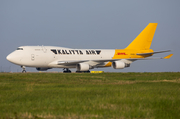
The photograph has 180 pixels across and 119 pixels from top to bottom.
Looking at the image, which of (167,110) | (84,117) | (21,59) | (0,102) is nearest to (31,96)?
(0,102)

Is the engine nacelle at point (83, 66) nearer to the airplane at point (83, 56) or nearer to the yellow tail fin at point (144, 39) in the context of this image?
the airplane at point (83, 56)

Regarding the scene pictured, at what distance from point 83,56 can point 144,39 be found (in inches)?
476

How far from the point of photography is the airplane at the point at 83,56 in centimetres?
3944

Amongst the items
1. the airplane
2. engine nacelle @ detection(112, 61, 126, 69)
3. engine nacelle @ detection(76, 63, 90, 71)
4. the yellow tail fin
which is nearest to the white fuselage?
the airplane

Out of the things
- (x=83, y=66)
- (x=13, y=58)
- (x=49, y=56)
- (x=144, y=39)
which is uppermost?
(x=144, y=39)

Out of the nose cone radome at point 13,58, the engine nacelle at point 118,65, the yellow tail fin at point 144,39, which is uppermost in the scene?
the yellow tail fin at point 144,39

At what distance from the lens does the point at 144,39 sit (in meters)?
48.6

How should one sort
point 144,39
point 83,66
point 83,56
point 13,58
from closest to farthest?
1. point 13,58
2. point 83,66
3. point 83,56
4. point 144,39

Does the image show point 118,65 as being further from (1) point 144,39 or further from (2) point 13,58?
(2) point 13,58

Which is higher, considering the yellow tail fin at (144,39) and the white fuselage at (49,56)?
the yellow tail fin at (144,39)

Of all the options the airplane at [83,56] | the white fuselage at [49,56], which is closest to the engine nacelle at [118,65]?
the airplane at [83,56]

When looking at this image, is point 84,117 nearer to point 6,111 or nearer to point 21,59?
point 6,111

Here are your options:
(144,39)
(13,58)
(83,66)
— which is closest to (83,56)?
(83,66)

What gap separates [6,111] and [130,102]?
4.83 metres
